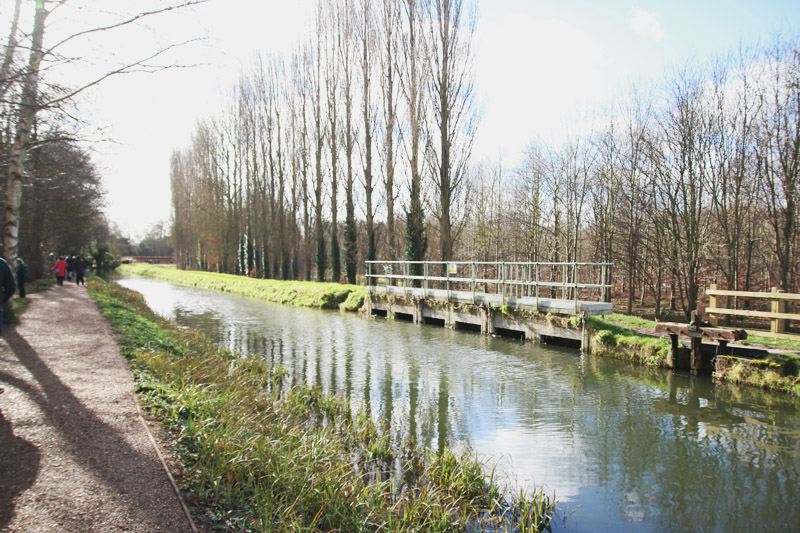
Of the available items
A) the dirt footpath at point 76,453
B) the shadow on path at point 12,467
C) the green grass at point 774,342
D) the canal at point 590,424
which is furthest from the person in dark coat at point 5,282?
the green grass at point 774,342

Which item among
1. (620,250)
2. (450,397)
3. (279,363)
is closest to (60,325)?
(279,363)

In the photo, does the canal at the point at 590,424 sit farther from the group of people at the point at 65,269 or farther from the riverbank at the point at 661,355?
the group of people at the point at 65,269

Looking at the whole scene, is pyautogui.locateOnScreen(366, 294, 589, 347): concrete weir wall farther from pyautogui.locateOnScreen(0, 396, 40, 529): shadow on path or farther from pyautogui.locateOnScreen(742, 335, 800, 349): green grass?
pyautogui.locateOnScreen(0, 396, 40, 529): shadow on path

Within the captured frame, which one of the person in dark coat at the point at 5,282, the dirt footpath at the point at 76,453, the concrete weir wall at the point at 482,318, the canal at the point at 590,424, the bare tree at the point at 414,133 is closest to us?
the dirt footpath at the point at 76,453

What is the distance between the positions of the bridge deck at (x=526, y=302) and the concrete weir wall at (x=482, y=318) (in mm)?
154

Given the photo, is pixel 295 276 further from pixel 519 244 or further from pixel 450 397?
pixel 450 397

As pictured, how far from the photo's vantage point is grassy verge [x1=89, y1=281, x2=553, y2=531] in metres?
3.83

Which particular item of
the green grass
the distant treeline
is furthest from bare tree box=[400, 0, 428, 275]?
Result: the green grass

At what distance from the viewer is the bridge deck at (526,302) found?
12899mm

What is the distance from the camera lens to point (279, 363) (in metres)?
11.1

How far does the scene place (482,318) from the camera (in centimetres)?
1561

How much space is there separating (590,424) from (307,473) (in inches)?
186

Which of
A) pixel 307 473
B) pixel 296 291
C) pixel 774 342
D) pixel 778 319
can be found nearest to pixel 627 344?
pixel 774 342

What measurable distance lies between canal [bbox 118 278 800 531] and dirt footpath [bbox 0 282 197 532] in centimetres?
326
